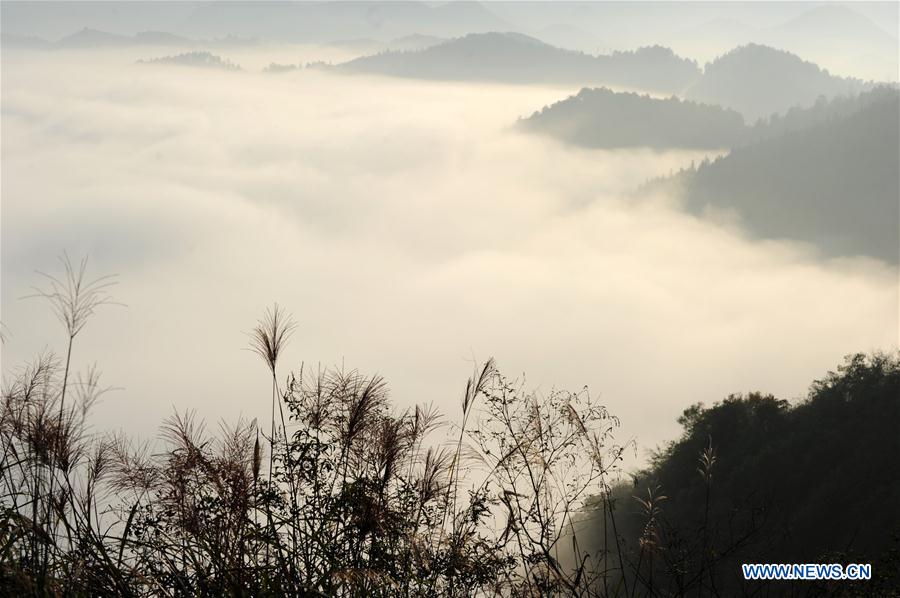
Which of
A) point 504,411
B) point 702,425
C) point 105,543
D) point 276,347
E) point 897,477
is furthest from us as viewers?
point 702,425

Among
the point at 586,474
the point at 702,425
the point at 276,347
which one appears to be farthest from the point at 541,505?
the point at 702,425

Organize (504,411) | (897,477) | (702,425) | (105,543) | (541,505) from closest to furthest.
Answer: (105,543), (541,505), (504,411), (897,477), (702,425)

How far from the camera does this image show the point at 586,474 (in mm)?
4012

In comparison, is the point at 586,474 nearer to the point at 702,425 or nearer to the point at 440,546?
the point at 440,546

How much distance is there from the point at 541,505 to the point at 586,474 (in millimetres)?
288

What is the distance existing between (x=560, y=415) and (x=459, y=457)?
1.97 ft

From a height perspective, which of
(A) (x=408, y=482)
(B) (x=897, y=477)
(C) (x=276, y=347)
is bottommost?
(A) (x=408, y=482)

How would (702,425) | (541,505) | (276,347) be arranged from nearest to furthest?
(276,347), (541,505), (702,425)

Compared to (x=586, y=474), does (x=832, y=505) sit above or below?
above

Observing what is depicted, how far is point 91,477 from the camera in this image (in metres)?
3.56

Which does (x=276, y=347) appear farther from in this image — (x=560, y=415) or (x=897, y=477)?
(x=897, y=477)

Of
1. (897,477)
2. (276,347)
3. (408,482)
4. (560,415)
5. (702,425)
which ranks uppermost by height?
(702,425)

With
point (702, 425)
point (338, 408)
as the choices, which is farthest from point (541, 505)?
point (702, 425)

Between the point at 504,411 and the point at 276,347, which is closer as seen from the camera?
the point at 276,347
